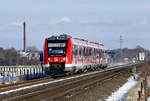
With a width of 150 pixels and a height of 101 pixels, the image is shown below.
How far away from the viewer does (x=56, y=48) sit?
1326 inches

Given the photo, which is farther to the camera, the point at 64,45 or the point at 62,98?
the point at 64,45

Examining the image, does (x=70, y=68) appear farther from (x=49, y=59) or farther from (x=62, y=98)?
(x=62, y=98)

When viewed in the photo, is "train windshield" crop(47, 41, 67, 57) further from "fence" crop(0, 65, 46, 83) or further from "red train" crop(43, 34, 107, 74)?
"fence" crop(0, 65, 46, 83)

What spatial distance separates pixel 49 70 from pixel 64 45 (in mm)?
2434

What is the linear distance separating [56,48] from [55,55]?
0.63 metres

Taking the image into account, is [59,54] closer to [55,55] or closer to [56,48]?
A: [55,55]

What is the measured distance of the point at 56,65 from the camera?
3344cm

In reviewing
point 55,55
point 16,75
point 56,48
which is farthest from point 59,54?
point 16,75

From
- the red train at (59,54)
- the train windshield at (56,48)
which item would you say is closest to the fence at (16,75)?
the red train at (59,54)

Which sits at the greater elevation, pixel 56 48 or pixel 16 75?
pixel 56 48

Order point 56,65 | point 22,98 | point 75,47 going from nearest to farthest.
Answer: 1. point 22,98
2. point 56,65
3. point 75,47

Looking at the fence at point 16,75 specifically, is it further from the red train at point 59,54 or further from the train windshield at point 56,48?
the train windshield at point 56,48

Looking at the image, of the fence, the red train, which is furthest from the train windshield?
the fence

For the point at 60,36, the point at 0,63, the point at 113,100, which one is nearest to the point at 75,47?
the point at 60,36
